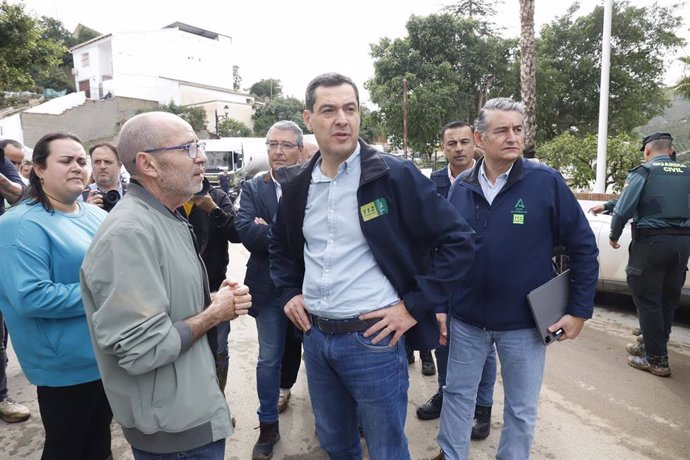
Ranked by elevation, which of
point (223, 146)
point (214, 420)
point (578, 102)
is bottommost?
point (214, 420)

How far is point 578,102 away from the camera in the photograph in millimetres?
23875

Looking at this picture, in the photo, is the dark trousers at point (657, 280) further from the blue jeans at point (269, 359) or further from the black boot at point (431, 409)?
the blue jeans at point (269, 359)

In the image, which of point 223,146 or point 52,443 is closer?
point 52,443

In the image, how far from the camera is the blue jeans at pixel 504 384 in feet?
7.62

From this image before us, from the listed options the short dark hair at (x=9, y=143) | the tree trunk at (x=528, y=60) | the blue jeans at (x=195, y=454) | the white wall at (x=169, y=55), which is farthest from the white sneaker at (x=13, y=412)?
the white wall at (x=169, y=55)

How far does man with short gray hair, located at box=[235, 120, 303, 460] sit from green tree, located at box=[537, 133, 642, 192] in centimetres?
953

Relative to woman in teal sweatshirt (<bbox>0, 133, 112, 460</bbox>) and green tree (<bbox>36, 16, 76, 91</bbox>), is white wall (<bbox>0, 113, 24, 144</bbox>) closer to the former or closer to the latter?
green tree (<bbox>36, 16, 76, 91</bbox>)

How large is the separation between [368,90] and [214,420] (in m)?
24.1

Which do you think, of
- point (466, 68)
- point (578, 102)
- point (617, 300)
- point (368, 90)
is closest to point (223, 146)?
point (368, 90)

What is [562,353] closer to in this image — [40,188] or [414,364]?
[414,364]

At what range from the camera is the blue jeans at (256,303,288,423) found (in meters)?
2.91

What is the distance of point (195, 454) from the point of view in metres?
1.59

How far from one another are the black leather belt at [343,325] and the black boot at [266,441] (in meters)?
1.32

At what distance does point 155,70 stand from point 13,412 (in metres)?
54.5
